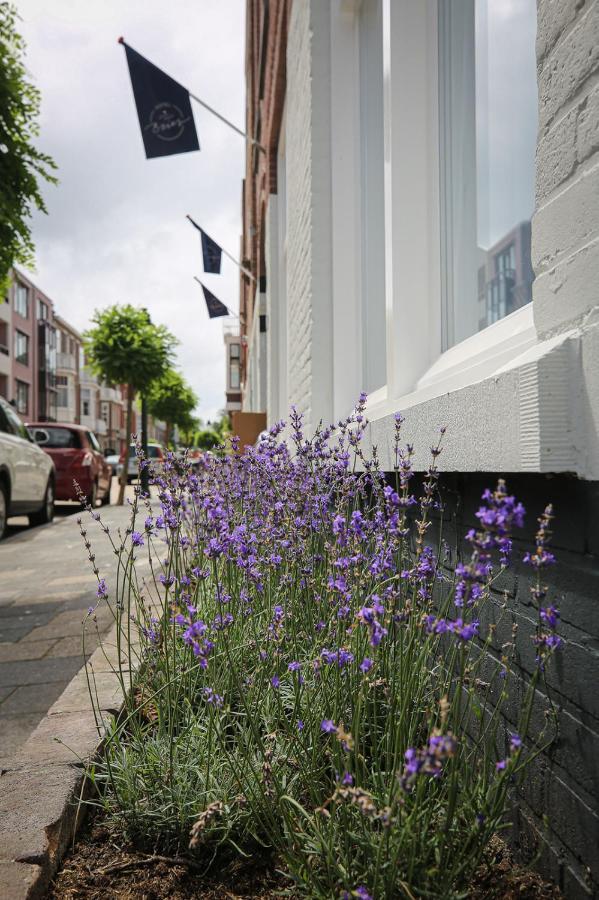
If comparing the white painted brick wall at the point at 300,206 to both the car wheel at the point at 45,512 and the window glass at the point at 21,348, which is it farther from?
the window glass at the point at 21,348

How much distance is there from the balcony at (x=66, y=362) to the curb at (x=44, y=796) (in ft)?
176

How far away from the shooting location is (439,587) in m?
2.03

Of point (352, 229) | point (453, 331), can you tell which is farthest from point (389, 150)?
point (352, 229)

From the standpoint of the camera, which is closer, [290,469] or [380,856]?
[380,856]

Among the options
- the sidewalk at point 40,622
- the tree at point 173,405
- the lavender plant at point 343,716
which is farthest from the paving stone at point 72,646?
the tree at point 173,405

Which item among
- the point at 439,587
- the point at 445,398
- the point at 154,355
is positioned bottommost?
the point at 439,587

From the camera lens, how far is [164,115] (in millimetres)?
7777

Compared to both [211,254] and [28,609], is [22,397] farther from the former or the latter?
[28,609]

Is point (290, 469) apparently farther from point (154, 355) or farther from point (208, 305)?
point (208, 305)

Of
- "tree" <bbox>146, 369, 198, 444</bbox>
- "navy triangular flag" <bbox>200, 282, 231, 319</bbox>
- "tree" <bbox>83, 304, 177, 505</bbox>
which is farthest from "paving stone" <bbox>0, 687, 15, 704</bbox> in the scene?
"tree" <bbox>146, 369, 198, 444</bbox>

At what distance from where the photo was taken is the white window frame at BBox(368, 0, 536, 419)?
2621 mm

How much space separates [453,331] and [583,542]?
57.1 inches

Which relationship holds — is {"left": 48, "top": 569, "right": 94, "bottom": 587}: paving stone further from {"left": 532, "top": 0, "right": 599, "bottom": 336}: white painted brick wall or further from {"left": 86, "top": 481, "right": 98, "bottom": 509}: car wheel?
{"left": 86, "top": 481, "right": 98, "bottom": 509}: car wheel

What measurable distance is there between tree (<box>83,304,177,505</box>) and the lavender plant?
13645mm
